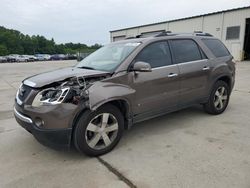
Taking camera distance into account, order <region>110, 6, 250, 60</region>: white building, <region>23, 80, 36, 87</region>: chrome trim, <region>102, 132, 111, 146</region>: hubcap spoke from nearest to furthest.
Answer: <region>23, 80, 36, 87</region>: chrome trim < <region>102, 132, 111, 146</region>: hubcap spoke < <region>110, 6, 250, 60</region>: white building

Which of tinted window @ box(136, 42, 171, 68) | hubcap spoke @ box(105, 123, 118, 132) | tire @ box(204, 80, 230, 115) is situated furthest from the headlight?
tire @ box(204, 80, 230, 115)

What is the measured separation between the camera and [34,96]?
10.8ft

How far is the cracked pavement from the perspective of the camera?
2.87 metres

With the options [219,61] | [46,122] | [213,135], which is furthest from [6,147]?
[219,61]

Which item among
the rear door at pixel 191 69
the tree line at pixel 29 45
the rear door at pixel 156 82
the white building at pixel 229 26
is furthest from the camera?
the tree line at pixel 29 45

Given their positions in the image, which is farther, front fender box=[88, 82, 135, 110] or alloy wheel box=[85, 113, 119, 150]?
alloy wheel box=[85, 113, 119, 150]

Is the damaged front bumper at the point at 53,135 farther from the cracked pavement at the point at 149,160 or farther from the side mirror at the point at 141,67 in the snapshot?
the side mirror at the point at 141,67

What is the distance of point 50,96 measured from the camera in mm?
3240

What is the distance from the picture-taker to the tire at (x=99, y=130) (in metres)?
3.28

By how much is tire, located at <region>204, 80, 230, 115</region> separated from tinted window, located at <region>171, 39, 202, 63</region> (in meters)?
0.84

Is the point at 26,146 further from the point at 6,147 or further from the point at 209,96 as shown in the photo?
the point at 209,96

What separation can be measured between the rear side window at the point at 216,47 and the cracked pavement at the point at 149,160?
151 cm

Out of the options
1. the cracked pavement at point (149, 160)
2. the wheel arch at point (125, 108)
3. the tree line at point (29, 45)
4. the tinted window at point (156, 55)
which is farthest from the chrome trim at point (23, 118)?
the tree line at point (29, 45)

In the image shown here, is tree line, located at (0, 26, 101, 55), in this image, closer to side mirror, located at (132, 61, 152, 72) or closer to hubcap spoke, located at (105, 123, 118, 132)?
side mirror, located at (132, 61, 152, 72)
